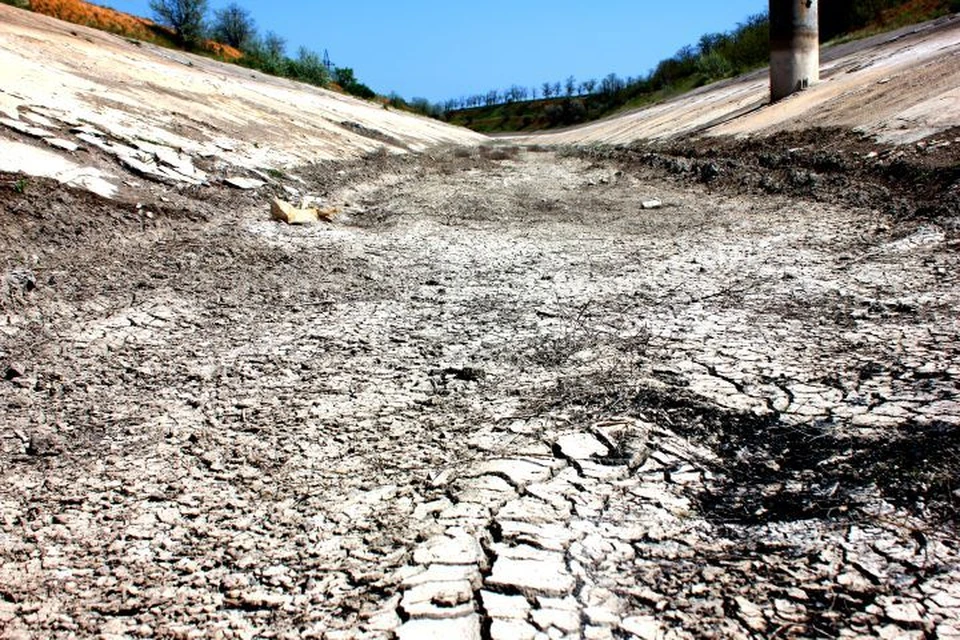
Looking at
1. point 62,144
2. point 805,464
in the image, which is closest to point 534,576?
point 805,464

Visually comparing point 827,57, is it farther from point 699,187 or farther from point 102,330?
point 102,330

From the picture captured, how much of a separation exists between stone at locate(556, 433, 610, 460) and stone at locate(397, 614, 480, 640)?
3.04 feet

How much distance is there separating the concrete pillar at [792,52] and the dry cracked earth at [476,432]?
29.3 feet

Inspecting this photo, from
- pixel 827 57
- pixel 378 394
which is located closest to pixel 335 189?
pixel 378 394

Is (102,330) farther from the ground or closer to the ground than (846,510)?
farther from the ground

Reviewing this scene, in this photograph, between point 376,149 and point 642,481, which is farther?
point 376,149

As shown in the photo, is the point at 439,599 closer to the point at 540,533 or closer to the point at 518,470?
the point at 540,533

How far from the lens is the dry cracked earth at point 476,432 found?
2.07 meters

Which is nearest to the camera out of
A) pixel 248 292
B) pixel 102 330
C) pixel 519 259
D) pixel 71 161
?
pixel 102 330

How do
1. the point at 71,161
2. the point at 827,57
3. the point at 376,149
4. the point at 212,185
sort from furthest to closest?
the point at 827,57
the point at 376,149
the point at 212,185
the point at 71,161

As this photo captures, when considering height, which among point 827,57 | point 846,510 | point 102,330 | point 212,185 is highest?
point 827,57

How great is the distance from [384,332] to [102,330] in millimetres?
1612

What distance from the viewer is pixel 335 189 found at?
29.7 feet

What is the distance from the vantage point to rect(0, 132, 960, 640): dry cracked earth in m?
2.07
